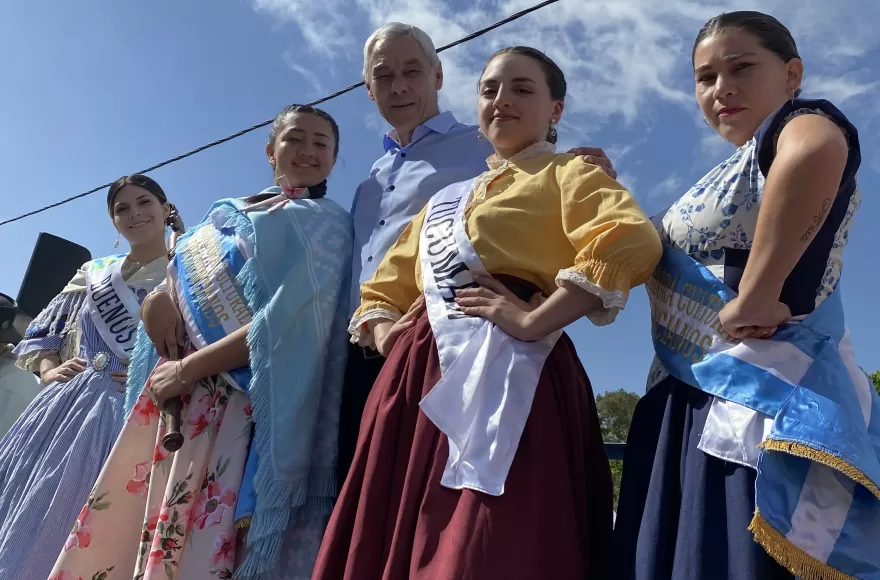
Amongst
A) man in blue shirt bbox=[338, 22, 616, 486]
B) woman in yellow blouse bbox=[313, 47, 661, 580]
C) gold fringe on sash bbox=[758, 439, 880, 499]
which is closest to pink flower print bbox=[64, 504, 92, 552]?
man in blue shirt bbox=[338, 22, 616, 486]

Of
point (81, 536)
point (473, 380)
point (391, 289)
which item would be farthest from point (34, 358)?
point (473, 380)

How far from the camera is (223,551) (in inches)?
71.7

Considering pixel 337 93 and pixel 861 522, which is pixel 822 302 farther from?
pixel 337 93

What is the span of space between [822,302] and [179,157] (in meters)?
5.37

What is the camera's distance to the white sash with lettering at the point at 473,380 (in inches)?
53.2

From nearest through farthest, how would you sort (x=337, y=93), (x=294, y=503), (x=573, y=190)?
(x=573, y=190) < (x=294, y=503) < (x=337, y=93)

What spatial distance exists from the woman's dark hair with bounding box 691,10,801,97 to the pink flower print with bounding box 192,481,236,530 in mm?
1489

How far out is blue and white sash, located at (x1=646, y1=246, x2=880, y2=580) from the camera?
113 cm

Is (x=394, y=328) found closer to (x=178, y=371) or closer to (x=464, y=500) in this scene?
(x=464, y=500)

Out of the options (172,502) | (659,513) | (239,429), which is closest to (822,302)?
(659,513)

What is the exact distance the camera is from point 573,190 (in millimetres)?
1594

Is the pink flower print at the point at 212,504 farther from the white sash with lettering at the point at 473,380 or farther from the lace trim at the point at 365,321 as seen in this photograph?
the white sash with lettering at the point at 473,380

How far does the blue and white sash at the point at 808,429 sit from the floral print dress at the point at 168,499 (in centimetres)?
112

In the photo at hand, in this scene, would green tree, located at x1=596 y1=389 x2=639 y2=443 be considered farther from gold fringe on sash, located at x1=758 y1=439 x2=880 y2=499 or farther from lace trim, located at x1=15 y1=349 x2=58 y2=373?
gold fringe on sash, located at x1=758 y1=439 x2=880 y2=499
